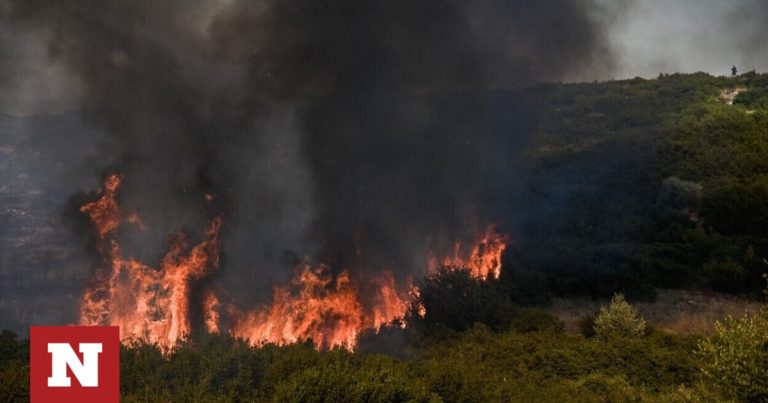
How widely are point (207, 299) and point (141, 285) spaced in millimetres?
3173

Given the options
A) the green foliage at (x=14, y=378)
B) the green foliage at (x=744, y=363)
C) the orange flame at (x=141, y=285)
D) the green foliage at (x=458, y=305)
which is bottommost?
the green foliage at (x=744, y=363)

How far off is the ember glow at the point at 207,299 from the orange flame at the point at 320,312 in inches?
1.8

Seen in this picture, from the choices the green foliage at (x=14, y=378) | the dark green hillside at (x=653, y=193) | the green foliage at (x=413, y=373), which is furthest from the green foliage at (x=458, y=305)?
the green foliage at (x=14, y=378)

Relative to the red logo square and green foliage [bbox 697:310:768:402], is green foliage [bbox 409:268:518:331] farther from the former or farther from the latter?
the red logo square

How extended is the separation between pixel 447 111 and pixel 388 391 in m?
34.2

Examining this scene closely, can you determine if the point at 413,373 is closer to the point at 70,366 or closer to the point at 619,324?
the point at 70,366

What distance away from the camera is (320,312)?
24062 mm

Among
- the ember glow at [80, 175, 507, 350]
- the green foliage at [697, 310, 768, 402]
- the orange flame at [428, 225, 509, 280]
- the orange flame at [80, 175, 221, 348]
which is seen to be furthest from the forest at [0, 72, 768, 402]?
the orange flame at [80, 175, 221, 348]

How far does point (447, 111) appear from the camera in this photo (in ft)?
139

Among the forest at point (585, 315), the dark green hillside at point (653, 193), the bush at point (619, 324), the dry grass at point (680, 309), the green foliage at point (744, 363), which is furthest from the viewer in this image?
the dark green hillside at point (653, 193)

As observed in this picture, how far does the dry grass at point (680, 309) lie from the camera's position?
2198 centimetres

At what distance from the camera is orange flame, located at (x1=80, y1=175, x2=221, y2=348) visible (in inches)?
890

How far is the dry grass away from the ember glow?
890cm

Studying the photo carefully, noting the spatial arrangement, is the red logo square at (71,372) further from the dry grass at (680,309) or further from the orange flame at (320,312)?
the dry grass at (680,309)
